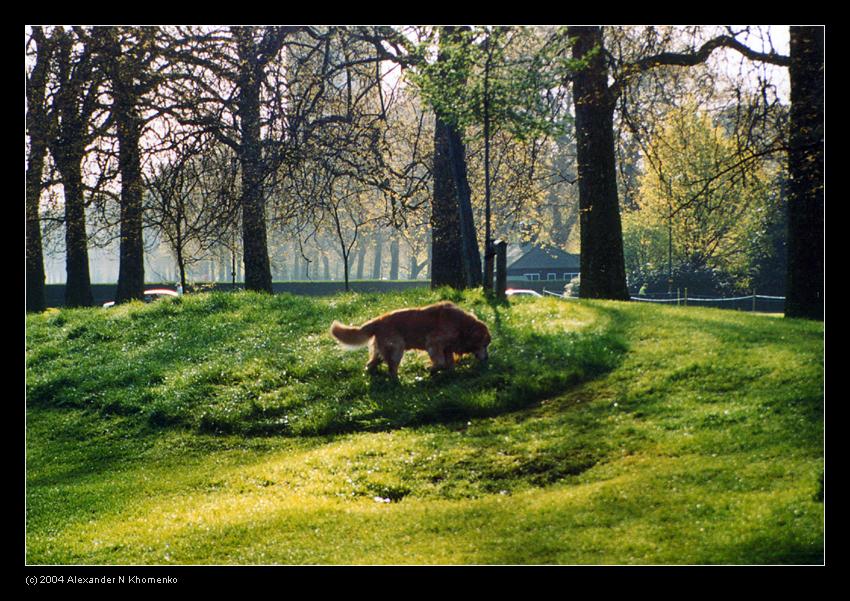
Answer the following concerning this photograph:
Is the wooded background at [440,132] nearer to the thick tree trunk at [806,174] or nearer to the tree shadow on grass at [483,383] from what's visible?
the thick tree trunk at [806,174]

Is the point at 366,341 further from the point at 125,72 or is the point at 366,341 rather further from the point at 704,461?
the point at 125,72

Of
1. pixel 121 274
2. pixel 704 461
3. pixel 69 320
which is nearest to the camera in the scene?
pixel 704 461

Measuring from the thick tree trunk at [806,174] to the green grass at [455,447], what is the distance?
1.40 ft

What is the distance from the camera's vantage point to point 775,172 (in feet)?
23.3

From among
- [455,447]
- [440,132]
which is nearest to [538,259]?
[440,132]

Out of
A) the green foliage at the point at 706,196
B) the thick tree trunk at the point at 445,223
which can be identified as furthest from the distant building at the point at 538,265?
the thick tree trunk at the point at 445,223

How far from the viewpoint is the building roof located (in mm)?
41781

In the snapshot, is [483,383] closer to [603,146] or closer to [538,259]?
[603,146]

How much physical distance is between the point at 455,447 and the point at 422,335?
2.18m

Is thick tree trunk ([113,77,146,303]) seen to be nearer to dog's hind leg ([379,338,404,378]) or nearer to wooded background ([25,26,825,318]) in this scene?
wooded background ([25,26,825,318])

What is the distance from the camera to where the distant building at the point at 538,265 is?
41.8 m

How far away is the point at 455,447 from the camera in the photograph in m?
6.12
